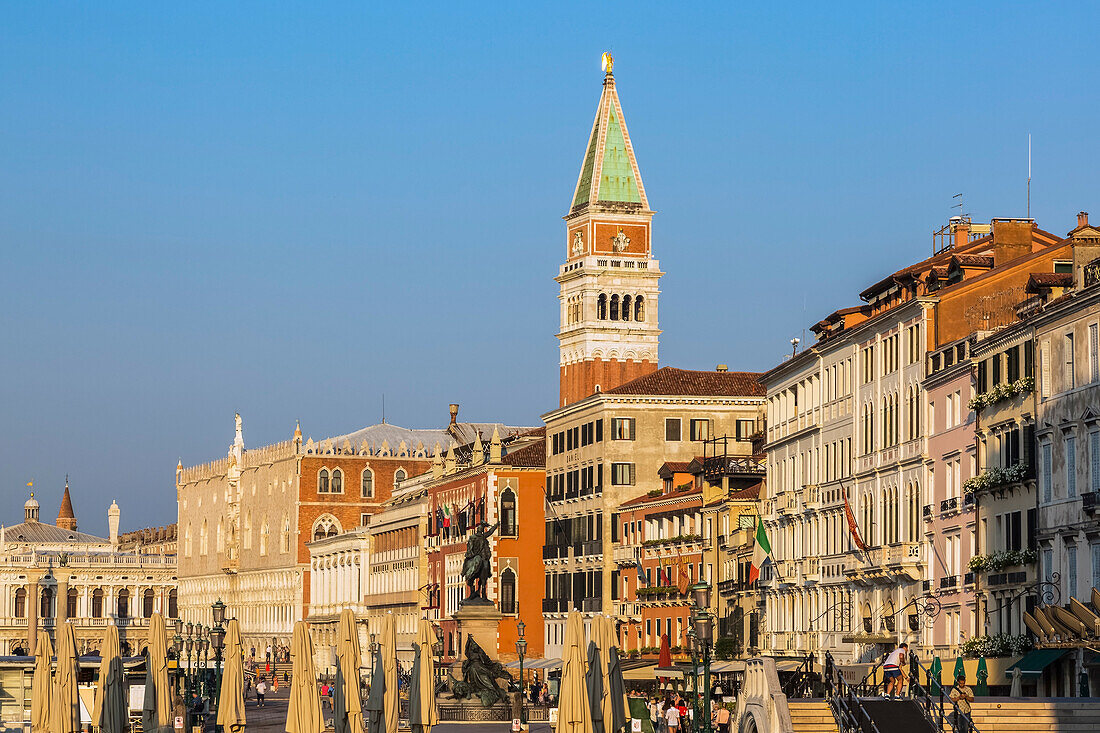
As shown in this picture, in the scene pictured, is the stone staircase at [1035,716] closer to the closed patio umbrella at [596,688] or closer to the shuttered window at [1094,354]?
the closed patio umbrella at [596,688]

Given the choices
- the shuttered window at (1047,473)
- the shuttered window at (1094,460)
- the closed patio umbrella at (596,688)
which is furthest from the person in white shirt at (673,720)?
the closed patio umbrella at (596,688)

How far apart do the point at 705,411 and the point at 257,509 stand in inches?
3041

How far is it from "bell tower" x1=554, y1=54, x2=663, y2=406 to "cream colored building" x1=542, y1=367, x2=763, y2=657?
39.9 meters

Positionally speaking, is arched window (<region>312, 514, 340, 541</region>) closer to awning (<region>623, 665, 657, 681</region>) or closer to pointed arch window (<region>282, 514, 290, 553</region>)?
pointed arch window (<region>282, 514, 290, 553</region>)

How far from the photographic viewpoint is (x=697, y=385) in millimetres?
108000

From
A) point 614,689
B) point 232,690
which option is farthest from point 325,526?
point 614,689

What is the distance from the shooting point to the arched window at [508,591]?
11469 cm

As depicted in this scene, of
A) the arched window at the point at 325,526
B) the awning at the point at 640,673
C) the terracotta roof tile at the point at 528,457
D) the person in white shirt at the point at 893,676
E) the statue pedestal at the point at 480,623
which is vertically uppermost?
the terracotta roof tile at the point at 528,457

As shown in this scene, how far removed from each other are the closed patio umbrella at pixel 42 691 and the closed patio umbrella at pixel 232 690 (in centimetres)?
488

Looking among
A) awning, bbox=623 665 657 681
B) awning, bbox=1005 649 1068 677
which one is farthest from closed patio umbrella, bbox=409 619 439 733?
awning, bbox=623 665 657 681

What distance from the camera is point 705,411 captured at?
350 feet

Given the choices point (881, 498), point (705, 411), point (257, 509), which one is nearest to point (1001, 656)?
point (881, 498)

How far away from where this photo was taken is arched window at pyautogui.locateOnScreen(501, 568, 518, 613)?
376 ft

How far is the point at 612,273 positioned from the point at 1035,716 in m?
109
